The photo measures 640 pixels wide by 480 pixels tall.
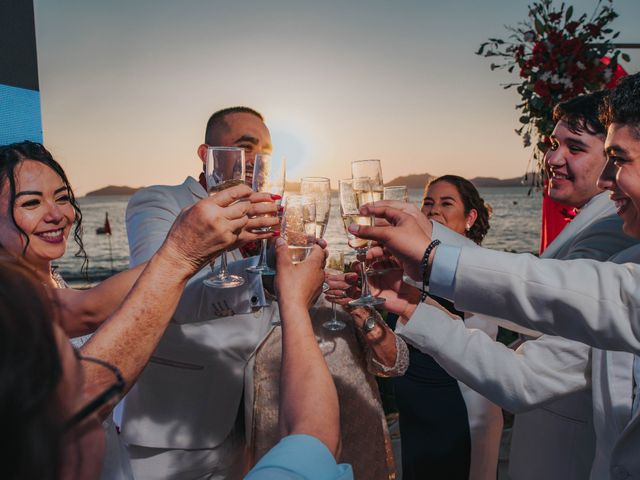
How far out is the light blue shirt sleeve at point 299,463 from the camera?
3.56ft

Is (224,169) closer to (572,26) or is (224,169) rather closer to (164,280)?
(164,280)

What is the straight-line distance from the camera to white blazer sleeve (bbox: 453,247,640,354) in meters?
1.59

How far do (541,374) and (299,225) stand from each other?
1221 millimetres

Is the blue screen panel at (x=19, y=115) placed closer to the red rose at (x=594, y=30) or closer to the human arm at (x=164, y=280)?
the human arm at (x=164, y=280)

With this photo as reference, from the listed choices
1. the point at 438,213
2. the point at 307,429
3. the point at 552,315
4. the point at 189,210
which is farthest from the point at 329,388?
the point at 438,213

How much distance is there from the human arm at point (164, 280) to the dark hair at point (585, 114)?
7.63ft

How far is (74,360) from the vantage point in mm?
799

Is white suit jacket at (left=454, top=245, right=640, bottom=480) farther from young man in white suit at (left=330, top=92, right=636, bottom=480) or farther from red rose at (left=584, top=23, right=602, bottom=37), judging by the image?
red rose at (left=584, top=23, right=602, bottom=37)

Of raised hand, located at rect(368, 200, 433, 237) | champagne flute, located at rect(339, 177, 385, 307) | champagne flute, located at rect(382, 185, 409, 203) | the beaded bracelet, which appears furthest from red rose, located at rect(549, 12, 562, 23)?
the beaded bracelet

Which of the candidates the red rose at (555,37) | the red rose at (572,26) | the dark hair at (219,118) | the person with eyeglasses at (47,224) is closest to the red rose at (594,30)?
the red rose at (572,26)

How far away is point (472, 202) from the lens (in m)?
Answer: 4.74

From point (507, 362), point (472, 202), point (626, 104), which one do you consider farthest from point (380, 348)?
point (472, 202)

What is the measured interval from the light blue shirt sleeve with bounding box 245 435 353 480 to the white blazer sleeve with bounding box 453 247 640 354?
2.67ft

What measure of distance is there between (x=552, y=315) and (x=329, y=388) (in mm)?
822
